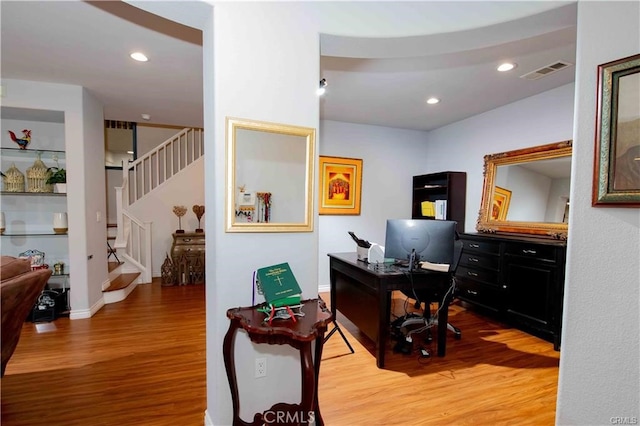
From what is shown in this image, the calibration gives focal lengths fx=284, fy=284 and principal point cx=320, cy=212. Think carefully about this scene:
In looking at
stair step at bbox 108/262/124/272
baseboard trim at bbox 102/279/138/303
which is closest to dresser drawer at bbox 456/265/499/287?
baseboard trim at bbox 102/279/138/303

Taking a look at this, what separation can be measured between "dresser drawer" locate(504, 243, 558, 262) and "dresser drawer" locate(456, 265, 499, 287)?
33 centimetres

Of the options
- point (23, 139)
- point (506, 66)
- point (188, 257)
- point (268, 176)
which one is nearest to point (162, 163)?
point (188, 257)

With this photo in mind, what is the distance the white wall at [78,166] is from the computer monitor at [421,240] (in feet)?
11.3

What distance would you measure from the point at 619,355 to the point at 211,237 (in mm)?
2077

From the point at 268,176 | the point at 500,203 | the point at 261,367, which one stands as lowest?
the point at 261,367

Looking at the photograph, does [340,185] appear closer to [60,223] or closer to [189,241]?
[189,241]

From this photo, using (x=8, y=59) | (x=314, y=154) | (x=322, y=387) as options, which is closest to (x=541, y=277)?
(x=322, y=387)

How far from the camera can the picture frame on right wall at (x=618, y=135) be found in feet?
4.11

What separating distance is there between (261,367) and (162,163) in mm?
5071

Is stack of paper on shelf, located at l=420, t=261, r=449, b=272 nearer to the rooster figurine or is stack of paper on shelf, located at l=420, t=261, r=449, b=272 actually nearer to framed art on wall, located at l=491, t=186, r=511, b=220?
framed art on wall, located at l=491, t=186, r=511, b=220

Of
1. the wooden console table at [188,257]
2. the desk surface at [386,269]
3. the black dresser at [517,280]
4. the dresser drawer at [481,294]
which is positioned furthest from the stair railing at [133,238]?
the black dresser at [517,280]

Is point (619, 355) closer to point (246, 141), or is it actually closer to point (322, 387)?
point (322, 387)

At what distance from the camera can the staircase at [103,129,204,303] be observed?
14.4 ft

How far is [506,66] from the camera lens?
2.67 metres
